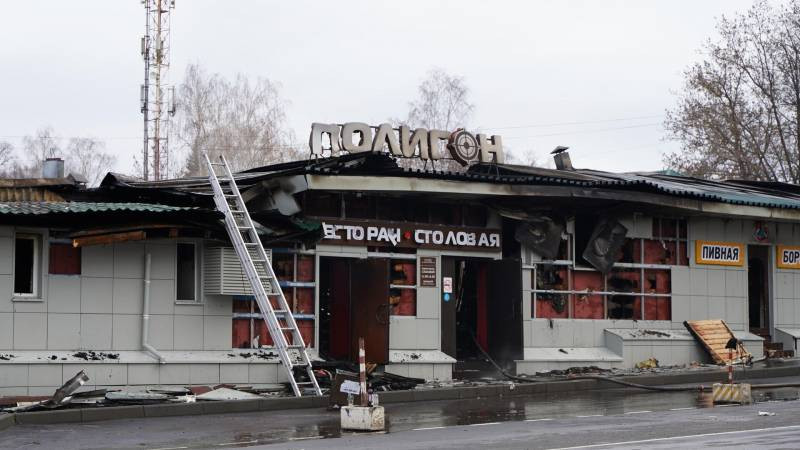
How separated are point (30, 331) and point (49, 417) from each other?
2.84m

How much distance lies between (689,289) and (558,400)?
8.08m

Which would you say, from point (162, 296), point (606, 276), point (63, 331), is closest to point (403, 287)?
point (606, 276)

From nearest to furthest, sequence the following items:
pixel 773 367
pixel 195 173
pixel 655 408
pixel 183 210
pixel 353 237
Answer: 1. pixel 655 408
2. pixel 183 210
3. pixel 353 237
4. pixel 773 367
5. pixel 195 173

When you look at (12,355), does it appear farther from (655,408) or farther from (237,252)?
(655,408)

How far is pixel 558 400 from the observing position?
20.8m

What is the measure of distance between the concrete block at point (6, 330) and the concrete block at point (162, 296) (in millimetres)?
2427

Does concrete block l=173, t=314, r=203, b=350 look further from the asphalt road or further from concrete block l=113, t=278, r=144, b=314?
the asphalt road

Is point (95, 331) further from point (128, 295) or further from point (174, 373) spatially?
point (174, 373)

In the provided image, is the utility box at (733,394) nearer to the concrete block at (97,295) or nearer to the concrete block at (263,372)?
the concrete block at (263,372)

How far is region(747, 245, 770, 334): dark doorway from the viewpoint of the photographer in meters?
29.6

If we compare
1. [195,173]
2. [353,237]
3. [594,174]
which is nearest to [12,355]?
[353,237]

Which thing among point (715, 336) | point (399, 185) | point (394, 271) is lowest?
point (715, 336)

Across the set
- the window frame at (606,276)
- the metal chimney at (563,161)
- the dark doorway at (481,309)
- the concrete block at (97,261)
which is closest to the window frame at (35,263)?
the concrete block at (97,261)

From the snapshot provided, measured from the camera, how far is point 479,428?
51.3 feet
